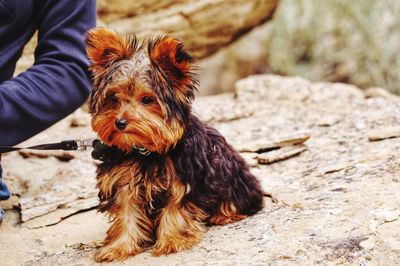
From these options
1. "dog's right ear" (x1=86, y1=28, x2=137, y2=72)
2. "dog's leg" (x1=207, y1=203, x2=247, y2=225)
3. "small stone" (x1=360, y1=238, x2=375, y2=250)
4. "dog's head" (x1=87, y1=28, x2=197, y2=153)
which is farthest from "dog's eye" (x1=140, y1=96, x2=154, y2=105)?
"small stone" (x1=360, y1=238, x2=375, y2=250)

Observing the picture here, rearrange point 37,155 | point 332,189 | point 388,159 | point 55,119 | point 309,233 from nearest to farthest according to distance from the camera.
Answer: point 309,233, point 55,119, point 332,189, point 388,159, point 37,155

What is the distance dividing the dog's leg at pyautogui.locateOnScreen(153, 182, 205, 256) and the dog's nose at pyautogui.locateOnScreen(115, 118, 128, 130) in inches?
19.3

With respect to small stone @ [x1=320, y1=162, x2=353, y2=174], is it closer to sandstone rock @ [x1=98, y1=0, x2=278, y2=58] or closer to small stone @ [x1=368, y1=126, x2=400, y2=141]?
small stone @ [x1=368, y1=126, x2=400, y2=141]

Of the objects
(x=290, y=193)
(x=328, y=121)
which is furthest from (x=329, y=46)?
(x=290, y=193)

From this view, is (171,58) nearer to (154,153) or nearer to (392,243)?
(154,153)

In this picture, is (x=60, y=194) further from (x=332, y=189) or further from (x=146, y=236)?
(x=332, y=189)

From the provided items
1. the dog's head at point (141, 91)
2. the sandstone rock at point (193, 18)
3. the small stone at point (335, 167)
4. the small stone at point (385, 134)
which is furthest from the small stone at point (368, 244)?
the sandstone rock at point (193, 18)

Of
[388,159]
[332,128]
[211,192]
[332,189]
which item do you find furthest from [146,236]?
[332,128]

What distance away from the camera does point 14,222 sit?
4488 millimetres

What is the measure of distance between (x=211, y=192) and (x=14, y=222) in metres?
1.64

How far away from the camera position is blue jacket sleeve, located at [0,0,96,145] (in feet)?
11.7

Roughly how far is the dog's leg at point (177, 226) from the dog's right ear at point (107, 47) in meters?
0.74

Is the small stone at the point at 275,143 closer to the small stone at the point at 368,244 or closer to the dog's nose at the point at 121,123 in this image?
the small stone at the point at 368,244

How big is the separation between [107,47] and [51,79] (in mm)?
529
